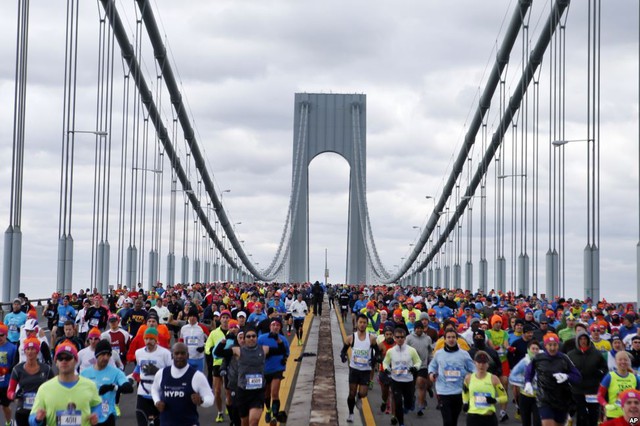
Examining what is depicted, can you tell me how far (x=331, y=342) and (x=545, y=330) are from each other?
13817 millimetres

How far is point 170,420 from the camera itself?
29.9ft

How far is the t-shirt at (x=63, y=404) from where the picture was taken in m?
8.05

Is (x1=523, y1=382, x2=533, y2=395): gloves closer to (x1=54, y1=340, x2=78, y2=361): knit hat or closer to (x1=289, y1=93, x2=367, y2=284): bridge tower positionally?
(x1=54, y1=340, x2=78, y2=361): knit hat

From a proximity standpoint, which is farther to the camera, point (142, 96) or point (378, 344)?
point (142, 96)

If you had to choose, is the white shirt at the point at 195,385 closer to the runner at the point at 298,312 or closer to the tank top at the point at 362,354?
the tank top at the point at 362,354

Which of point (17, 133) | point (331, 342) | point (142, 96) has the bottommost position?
point (331, 342)

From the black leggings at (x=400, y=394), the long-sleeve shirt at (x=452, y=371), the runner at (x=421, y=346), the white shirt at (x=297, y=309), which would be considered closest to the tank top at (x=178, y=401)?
the long-sleeve shirt at (x=452, y=371)

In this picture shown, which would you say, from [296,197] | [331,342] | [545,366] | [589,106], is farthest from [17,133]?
[296,197]

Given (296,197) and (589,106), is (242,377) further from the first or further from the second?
(296,197)

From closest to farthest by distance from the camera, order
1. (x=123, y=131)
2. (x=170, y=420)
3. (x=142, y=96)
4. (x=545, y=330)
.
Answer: (x=170, y=420)
(x=545, y=330)
(x=123, y=131)
(x=142, y=96)

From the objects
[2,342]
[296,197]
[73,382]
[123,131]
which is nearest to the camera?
[73,382]

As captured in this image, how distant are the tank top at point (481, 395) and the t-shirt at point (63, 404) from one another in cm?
410

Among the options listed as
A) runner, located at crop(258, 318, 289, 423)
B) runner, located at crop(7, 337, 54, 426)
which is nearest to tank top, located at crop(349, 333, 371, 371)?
runner, located at crop(258, 318, 289, 423)

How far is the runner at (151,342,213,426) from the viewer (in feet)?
29.8
